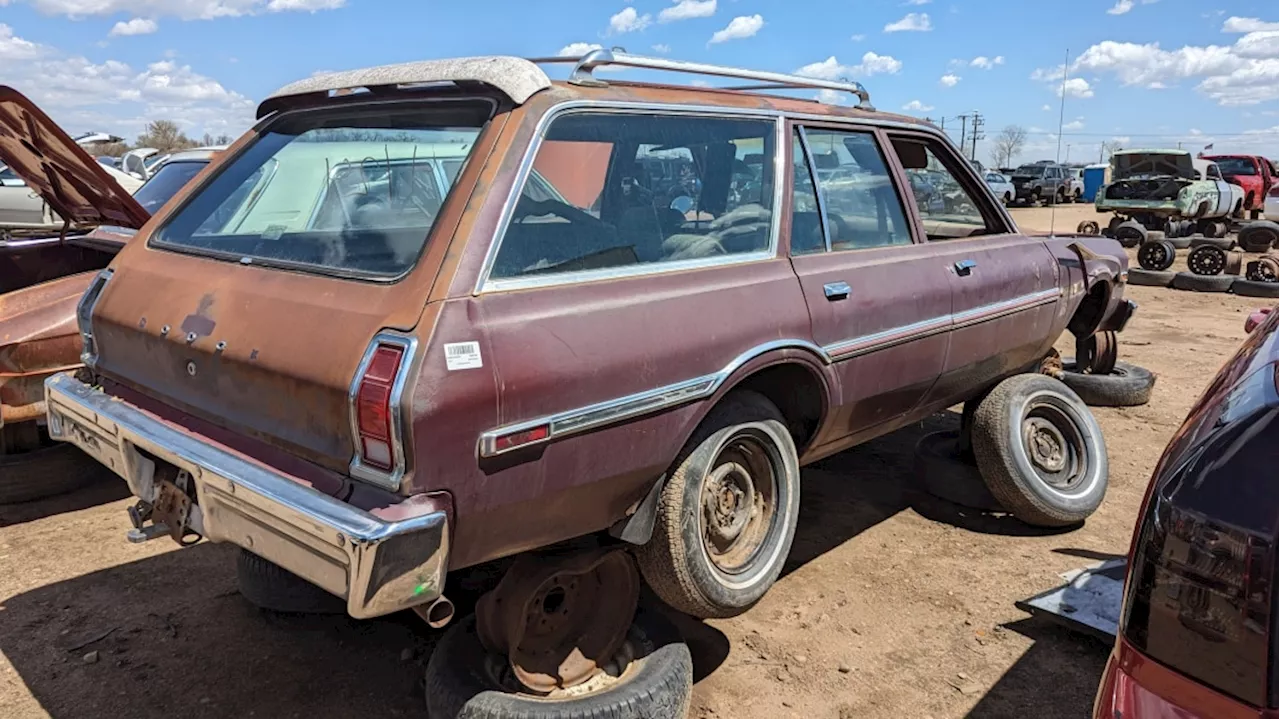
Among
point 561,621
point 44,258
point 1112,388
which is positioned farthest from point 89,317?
point 1112,388

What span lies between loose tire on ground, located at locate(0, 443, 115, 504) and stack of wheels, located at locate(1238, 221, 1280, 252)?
17.8 metres

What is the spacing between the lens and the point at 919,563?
13.1 feet

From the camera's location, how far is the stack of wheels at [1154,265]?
1289 centimetres

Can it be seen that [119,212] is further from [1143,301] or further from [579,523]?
[1143,301]

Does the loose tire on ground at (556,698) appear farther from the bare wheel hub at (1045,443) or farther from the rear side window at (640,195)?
the bare wheel hub at (1045,443)

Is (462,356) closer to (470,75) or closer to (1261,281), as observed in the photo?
(470,75)

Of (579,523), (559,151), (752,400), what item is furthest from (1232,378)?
(559,151)

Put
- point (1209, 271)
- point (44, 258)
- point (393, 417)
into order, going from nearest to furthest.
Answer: point (393, 417), point (44, 258), point (1209, 271)

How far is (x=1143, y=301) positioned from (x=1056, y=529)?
8.93 metres

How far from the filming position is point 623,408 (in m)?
2.47

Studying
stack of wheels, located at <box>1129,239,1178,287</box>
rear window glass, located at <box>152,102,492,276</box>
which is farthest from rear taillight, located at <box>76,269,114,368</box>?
stack of wheels, located at <box>1129,239,1178,287</box>

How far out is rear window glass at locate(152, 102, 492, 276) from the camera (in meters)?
2.72

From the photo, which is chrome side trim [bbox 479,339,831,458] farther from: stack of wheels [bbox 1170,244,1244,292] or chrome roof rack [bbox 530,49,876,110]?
stack of wheels [bbox 1170,244,1244,292]

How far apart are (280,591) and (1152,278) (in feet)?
43.0
